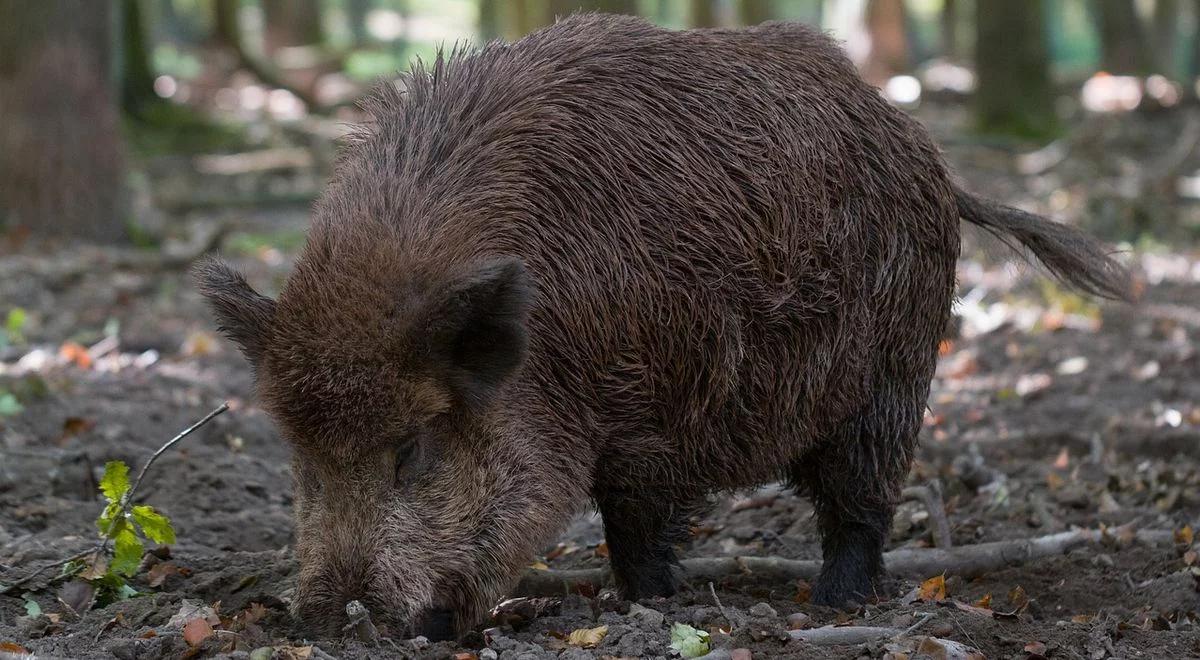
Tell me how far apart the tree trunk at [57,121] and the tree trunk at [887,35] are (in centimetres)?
2233

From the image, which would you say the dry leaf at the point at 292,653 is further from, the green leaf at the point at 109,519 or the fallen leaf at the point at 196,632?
the green leaf at the point at 109,519

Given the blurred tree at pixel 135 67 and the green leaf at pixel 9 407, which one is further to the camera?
the blurred tree at pixel 135 67

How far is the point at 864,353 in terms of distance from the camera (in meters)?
5.31

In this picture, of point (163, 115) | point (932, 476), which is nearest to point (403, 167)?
point (932, 476)

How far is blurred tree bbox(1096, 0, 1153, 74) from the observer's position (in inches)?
1040

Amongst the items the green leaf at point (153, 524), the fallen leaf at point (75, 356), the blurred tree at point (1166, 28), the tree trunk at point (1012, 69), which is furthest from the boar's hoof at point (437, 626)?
the blurred tree at point (1166, 28)

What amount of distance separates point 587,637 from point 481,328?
99 cm

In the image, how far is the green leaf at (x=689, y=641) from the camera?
411cm

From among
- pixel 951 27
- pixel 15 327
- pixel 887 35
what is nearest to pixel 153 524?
pixel 15 327

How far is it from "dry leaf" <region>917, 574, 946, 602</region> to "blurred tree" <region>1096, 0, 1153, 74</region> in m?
23.4

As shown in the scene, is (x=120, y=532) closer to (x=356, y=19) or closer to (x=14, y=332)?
(x=14, y=332)

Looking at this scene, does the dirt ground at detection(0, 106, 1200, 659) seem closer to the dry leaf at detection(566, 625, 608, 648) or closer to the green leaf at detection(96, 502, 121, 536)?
the dry leaf at detection(566, 625, 608, 648)

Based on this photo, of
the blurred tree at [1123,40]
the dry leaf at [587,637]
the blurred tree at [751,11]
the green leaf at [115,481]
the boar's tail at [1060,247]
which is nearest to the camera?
the dry leaf at [587,637]

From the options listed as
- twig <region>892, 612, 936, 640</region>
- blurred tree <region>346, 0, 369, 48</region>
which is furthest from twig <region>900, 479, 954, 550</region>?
blurred tree <region>346, 0, 369, 48</region>
